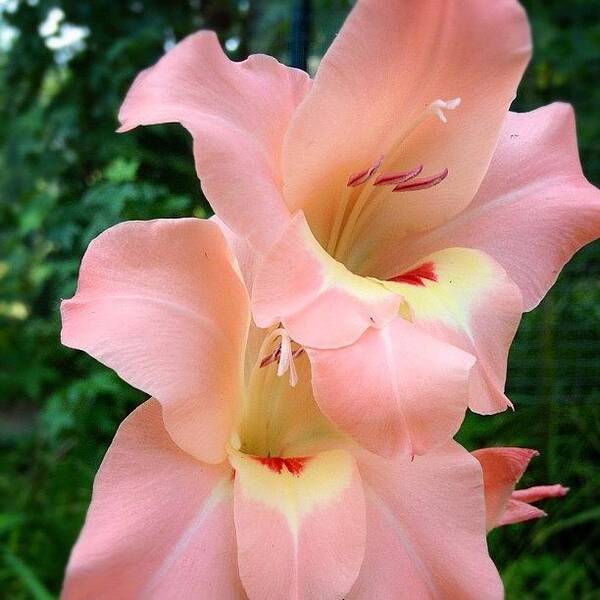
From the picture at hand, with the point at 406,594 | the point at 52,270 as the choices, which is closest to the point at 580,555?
the point at 52,270

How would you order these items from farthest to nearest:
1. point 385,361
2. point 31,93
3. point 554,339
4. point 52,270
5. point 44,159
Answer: point 554,339 < point 31,93 < point 44,159 < point 52,270 < point 385,361

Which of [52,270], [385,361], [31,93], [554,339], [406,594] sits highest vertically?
[385,361]

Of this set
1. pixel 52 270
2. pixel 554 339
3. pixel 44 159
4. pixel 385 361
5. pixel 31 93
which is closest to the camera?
pixel 385 361

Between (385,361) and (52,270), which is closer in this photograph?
(385,361)

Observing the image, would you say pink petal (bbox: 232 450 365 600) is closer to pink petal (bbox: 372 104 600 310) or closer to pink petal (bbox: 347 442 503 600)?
pink petal (bbox: 347 442 503 600)

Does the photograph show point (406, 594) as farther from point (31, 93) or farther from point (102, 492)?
point (31, 93)

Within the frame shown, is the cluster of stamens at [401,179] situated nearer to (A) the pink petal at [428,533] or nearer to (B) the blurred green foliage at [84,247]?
(A) the pink petal at [428,533]

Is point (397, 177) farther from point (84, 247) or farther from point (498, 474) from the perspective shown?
point (84, 247)
